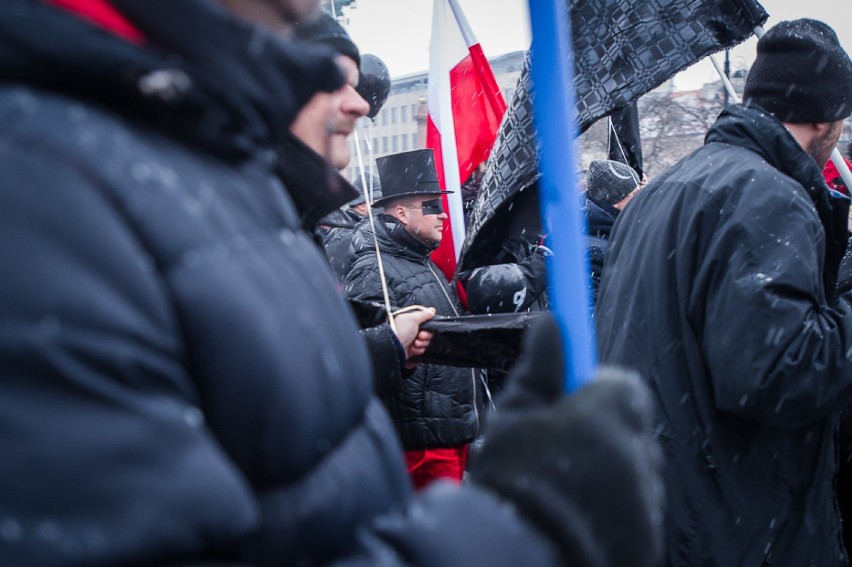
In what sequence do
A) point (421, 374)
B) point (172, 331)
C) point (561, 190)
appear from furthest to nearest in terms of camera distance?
point (421, 374)
point (561, 190)
point (172, 331)

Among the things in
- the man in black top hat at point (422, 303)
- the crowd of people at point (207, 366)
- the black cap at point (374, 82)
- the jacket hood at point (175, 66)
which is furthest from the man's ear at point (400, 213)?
the jacket hood at point (175, 66)

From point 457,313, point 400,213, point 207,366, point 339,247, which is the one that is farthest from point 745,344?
point 339,247

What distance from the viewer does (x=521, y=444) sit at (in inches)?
36.4

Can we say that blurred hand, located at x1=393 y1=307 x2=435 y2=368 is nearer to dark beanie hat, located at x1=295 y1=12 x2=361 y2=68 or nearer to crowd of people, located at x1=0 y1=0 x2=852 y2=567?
dark beanie hat, located at x1=295 y1=12 x2=361 y2=68

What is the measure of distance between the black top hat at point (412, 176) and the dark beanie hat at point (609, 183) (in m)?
1.19

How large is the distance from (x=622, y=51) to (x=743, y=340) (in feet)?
4.28

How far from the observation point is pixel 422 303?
459cm

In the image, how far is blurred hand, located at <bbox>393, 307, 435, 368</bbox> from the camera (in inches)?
126

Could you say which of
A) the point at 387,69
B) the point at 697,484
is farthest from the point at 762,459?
the point at 387,69

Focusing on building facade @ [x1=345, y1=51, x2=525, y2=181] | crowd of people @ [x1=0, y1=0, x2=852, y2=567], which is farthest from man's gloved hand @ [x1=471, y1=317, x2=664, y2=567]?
building facade @ [x1=345, y1=51, x2=525, y2=181]

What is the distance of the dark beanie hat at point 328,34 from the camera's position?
2822 millimetres

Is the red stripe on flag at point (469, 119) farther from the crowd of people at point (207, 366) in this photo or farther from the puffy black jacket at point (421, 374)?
the crowd of people at point (207, 366)

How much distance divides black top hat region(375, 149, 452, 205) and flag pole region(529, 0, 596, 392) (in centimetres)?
362

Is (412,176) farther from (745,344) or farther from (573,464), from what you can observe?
(573,464)
